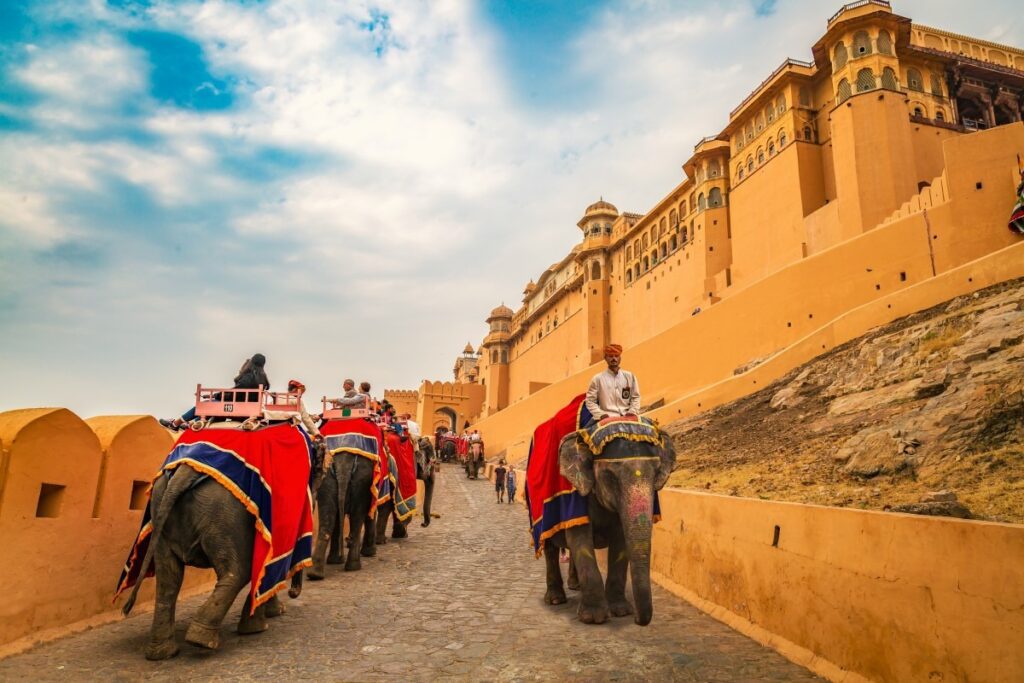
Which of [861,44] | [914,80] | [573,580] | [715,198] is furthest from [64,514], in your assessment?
[715,198]

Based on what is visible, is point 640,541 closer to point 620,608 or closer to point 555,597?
point 620,608

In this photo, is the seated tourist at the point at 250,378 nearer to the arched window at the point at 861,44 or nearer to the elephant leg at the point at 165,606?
the elephant leg at the point at 165,606

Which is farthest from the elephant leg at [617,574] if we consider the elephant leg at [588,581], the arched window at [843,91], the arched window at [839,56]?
the arched window at [839,56]

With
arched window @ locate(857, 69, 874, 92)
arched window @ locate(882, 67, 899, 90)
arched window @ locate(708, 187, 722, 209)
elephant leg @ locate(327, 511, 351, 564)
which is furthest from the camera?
arched window @ locate(708, 187, 722, 209)

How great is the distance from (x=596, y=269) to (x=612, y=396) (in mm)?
39625

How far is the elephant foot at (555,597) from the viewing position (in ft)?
22.7

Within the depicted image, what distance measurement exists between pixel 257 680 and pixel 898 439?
7742mm

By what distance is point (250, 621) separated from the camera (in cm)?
531

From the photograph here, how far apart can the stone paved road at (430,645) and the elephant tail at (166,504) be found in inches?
22.3

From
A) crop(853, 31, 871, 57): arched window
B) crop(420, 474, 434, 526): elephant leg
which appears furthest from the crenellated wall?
crop(853, 31, 871, 57): arched window

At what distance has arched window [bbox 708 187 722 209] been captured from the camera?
31625 mm

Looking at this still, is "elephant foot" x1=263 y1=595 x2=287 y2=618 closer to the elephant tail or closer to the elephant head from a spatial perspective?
the elephant tail

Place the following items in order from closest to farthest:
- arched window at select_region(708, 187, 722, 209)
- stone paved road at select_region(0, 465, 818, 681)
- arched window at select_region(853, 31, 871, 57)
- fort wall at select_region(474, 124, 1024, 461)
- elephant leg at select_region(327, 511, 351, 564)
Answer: stone paved road at select_region(0, 465, 818, 681), elephant leg at select_region(327, 511, 351, 564), fort wall at select_region(474, 124, 1024, 461), arched window at select_region(853, 31, 871, 57), arched window at select_region(708, 187, 722, 209)

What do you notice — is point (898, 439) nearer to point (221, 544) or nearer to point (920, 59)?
point (221, 544)
